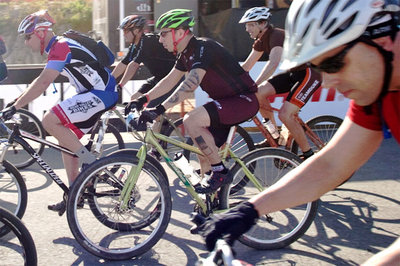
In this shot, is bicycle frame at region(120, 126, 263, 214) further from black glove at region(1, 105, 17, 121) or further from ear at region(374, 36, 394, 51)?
ear at region(374, 36, 394, 51)

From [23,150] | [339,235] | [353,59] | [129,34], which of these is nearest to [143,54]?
[129,34]

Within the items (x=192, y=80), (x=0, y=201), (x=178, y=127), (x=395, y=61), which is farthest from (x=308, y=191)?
(x=178, y=127)

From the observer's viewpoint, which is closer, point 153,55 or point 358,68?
point 358,68

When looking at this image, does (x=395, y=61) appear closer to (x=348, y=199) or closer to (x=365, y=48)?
(x=365, y=48)

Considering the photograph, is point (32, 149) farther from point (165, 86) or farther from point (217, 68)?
point (217, 68)

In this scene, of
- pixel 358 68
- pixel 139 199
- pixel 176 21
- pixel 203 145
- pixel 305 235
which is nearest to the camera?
pixel 358 68

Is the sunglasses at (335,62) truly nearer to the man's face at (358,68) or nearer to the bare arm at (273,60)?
the man's face at (358,68)

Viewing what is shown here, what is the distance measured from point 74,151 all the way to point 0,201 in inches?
30.0

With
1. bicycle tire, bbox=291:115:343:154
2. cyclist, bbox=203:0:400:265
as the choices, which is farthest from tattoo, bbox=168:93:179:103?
cyclist, bbox=203:0:400:265

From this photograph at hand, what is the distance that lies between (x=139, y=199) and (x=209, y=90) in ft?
3.80

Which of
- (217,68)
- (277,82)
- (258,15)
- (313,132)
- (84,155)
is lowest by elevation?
(313,132)

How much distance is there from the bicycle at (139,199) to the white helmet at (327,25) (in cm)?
251

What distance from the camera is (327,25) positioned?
72.8 inches


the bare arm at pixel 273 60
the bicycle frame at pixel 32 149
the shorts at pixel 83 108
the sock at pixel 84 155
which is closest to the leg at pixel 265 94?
the bare arm at pixel 273 60
